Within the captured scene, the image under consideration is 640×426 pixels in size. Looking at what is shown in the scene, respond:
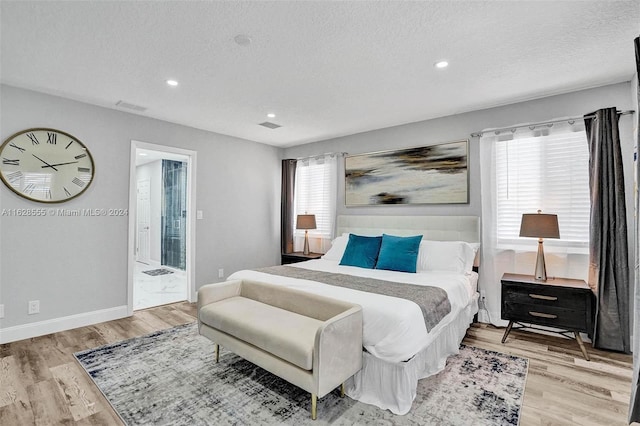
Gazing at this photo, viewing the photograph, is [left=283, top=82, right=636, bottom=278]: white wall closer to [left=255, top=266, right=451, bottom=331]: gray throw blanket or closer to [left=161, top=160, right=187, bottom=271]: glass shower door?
[left=255, top=266, right=451, bottom=331]: gray throw blanket

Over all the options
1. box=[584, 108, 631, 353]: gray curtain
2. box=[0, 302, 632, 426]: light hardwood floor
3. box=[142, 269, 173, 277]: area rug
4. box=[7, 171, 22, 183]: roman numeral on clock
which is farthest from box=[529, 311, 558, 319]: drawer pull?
box=[142, 269, 173, 277]: area rug

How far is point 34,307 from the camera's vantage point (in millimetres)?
3230

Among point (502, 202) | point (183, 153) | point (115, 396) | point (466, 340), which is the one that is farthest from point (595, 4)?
point (183, 153)

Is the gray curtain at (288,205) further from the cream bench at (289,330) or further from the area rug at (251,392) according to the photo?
the area rug at (251,392)

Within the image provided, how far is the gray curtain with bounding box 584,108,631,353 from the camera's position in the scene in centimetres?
286

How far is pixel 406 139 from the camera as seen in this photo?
434 cm

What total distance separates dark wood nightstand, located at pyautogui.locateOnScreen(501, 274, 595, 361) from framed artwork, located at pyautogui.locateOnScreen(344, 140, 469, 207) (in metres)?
1.18

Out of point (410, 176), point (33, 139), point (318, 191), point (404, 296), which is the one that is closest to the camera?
point (404, 296)

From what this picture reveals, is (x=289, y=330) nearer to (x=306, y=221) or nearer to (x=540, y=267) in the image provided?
(x=540, y=267)

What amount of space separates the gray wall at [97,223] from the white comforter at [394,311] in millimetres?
1856

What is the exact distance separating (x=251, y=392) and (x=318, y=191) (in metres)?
3.56

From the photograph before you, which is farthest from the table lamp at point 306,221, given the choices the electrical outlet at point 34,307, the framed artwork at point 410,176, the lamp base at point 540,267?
the electrical outlet at point 34,307

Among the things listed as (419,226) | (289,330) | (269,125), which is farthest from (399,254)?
(269,125)

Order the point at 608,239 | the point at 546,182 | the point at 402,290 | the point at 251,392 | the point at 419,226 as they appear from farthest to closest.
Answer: the point at 419,226
the point at 546,182
the point at 608,239
the point at 402,290
the point at 251,392
